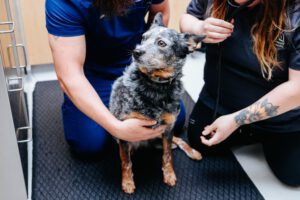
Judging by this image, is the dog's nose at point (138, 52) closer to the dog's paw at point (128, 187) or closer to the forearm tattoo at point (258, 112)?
the forearm tattoo at point (258, 112)

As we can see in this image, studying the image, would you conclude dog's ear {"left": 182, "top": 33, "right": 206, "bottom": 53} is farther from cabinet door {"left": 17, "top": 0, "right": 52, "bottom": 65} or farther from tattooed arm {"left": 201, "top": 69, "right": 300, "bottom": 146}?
cabinet door {"left": 17, "top": 0, "right": 52, "bottom": 65}

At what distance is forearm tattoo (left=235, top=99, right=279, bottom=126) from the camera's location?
1.27 m

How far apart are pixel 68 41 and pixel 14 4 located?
3.29 feet

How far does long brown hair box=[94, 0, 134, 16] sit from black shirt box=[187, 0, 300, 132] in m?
0.35

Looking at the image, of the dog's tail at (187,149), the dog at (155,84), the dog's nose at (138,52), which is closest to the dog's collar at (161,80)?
the dog at (155,84)

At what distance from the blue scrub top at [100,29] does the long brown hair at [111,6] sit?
21 mm

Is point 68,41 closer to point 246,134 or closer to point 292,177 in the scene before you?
point 246,134

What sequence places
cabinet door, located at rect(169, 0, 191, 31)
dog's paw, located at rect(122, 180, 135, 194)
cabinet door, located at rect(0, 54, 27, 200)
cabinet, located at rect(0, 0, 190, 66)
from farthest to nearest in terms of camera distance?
cabinet door, located at rect(169, 0, 191, 31) → cabinet, located at rect(0, 0, 190, 66) → dog's paw, located at rect(122, 180, 135, 194) → cabinet door, located at rect(0, 54, 27, 200)

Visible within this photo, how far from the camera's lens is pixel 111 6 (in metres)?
1.29

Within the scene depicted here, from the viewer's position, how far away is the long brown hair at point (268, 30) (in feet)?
3.84

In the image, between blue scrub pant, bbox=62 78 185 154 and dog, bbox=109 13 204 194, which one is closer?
dog, bbox=109 13 204 194

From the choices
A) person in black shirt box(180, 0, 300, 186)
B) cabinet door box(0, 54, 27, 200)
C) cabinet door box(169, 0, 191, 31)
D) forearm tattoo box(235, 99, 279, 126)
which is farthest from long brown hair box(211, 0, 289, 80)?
cabinet door box(169, 0, 191, 31)

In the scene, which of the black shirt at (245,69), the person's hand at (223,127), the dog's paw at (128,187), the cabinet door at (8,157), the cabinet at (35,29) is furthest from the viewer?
the cabinet at (35,29)

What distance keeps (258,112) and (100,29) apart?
67cm
